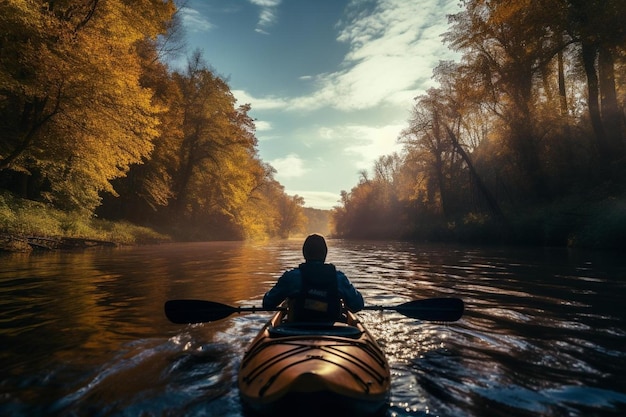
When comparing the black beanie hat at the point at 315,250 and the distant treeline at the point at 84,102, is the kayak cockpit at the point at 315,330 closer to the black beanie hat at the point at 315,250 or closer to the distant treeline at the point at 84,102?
the black beanie hat at the point at 315,250

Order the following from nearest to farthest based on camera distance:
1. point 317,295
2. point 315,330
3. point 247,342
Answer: point 315,330, point 317,295, point 247,342

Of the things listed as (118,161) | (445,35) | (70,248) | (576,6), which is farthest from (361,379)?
(445,35)

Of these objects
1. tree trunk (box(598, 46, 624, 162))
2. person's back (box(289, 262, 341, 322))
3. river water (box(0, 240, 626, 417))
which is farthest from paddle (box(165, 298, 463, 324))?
tree trunk (box(598, 46, 624, 162))

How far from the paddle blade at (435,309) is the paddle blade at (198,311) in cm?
229

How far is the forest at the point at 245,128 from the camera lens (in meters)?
13.4

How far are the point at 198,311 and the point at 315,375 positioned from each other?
9.11 ft

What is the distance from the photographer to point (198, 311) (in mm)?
4773

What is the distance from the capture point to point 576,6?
50.2ft

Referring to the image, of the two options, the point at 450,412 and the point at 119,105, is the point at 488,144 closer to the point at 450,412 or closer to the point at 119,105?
the point at 119,105

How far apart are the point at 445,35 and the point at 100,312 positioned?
25.4 meters

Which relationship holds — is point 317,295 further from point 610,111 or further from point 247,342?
point 610,111

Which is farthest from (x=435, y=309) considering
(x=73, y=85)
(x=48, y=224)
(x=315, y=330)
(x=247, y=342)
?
(x=48, y=224)

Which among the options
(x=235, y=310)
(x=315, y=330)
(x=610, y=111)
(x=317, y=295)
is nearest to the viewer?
(x=315, y=330)

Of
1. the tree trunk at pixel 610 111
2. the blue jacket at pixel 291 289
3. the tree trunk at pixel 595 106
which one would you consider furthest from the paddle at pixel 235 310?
the tree trunk at pixel 610 111
